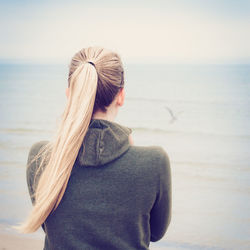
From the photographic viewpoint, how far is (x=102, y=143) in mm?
1023

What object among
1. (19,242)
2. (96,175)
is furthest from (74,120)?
(19,242)

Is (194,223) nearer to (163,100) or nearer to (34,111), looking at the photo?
(34,111)

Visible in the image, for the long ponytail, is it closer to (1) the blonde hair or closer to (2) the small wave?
(1) the blonde hair

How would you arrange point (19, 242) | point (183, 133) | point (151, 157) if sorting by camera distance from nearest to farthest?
1. point (151, 157)
2. point (19, 242)
3. point (183, 133)

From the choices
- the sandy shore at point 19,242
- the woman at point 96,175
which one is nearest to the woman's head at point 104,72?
the woman at point 96,175

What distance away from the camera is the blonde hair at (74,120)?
3.39 ft

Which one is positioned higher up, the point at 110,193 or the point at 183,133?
the point at 110,193

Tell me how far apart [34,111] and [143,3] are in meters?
13.5

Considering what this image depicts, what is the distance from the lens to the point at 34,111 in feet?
47.1

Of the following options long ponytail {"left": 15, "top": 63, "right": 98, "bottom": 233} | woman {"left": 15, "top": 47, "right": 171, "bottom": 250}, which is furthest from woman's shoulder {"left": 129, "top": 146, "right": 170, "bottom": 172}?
long ponytail {"left": 15, "top": 63, "right": 98, "bottom": 233}

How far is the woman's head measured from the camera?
3.48 ft

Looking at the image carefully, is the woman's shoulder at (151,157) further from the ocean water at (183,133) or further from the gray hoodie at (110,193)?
the ocean water at (183,133)

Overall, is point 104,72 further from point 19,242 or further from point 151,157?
point 19,242

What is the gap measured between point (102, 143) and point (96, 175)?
0.09m
